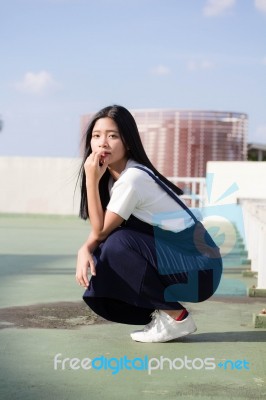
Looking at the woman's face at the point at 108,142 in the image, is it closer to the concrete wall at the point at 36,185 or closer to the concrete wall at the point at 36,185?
the concrete wall at the point at 36,185

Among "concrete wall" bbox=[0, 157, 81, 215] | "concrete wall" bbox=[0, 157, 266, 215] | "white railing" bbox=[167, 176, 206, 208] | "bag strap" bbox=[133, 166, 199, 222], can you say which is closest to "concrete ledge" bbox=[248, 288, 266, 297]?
"bag strap" bbox=[133, 166, 199, 222]

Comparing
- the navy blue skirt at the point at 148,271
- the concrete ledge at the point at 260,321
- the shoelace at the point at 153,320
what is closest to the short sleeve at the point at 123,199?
the navy blue skirt at the point at 148,271

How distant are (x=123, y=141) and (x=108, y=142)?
0.06 metres

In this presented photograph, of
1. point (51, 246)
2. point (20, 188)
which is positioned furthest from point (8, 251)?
point (20, 188)

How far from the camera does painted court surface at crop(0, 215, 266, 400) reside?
2.56 meters

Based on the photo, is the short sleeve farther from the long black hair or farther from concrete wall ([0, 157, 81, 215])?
concrete wall ([0, 157, 81, 215])

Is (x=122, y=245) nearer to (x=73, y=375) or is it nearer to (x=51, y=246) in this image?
(x=73, y=375)

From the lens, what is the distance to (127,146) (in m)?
3.28

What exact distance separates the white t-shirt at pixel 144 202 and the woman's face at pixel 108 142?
0.07 meters

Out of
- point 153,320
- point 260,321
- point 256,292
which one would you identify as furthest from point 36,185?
point 153,320

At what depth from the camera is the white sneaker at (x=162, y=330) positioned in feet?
10.8

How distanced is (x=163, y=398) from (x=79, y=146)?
129 centimetres

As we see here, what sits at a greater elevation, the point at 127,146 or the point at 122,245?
the point at 127,146

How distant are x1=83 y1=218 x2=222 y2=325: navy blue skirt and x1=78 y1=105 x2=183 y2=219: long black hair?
197 mm
